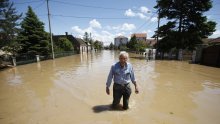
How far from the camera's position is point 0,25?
45.0ft

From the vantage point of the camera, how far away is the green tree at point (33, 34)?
65.6 ft

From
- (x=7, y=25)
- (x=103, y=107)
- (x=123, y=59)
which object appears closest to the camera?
(x=123, y=59)

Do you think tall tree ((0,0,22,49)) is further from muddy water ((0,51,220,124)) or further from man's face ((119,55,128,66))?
man's face ((119,55,128,66))

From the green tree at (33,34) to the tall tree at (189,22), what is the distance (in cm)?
2073

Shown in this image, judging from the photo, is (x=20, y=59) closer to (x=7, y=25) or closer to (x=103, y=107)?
(x=7, y=25)

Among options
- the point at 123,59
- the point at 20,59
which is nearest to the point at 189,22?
the point at 123,59

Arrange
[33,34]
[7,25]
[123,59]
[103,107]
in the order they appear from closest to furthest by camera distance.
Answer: [123,59], [103,107], [7,25], [33,34]

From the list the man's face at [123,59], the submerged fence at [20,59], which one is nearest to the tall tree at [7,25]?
the submerged fence at [20,59]

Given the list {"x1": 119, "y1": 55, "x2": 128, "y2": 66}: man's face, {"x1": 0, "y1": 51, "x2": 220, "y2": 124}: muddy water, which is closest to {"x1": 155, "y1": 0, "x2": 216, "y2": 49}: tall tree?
{"x1": 0, "y1": 51, "x2": 220, "y2": 124}: muddy water

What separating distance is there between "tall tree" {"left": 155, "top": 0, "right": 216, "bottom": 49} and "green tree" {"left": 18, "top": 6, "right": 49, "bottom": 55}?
20.7 metres

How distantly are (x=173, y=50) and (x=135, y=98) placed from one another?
2132 cm

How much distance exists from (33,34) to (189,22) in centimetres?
2494

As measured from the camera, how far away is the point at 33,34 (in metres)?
20.2

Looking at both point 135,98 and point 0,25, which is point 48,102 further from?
point 0,25
